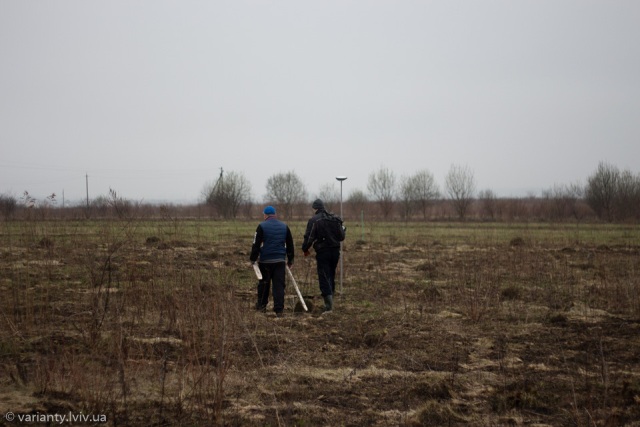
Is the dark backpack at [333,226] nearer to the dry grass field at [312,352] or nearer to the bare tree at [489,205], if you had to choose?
the dry grass field at [312,352]

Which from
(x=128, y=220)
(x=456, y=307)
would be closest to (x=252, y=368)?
(x=128, y=220)

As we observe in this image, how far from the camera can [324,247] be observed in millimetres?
10938

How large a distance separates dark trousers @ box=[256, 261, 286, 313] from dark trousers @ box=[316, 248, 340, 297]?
861 millimetres

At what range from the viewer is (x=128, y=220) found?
802cm

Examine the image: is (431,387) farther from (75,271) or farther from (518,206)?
(518,206)

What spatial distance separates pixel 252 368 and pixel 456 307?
5.52 meters

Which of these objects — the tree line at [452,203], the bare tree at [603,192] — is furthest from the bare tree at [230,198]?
the bare tree at [603,192]

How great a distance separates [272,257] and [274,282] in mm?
444

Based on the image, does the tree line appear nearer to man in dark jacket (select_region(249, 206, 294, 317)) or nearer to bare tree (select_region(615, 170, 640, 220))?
bare tree (select_region(615, 170, 640, 220))

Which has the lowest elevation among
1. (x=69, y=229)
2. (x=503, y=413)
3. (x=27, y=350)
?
(x=503, y=413)

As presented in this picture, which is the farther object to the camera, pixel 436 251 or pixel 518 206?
pixel 518 206

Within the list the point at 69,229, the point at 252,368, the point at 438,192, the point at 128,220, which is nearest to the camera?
the point at 252,368

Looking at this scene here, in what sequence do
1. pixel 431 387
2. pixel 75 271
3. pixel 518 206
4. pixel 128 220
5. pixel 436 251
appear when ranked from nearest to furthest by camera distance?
pixel 431 387
pixel 128 220
pixel 75 271
pixel 436 251
pixel 518 206

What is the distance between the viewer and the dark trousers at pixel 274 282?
33.3 feet
